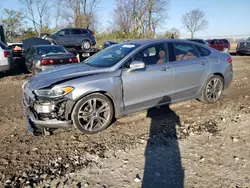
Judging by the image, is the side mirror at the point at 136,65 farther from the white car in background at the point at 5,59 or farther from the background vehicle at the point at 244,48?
the background vehicle at the point at 244,48

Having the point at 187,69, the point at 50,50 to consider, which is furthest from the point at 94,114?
the point at 50,50

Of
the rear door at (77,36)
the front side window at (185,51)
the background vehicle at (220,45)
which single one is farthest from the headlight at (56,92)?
the background vehicle at (220,45)

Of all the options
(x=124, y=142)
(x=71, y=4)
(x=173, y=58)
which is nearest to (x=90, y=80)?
(x=124, y=142)

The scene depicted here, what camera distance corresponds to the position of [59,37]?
17.5 m

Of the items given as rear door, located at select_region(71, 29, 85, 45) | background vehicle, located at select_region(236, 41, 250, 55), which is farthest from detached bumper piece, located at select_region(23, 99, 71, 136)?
background vehicle, located at select_region(236, 41, 250, 55)

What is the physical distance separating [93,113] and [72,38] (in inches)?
589

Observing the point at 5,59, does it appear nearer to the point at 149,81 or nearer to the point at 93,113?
the point at 93,113

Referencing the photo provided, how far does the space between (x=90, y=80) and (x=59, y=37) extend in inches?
592

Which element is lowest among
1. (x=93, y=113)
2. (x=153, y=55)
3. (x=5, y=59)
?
(x=93, y=113)

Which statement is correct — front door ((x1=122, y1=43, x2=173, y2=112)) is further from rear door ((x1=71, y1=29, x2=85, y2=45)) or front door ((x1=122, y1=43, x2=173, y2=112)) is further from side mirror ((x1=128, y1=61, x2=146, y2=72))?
rear door ((x1=71, y1=29, x2=85, y2=45))

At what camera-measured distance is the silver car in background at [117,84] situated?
12.0 ft

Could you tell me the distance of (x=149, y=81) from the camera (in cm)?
433

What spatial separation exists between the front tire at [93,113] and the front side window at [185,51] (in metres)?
1.93

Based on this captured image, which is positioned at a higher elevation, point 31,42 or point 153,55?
point 31,42
